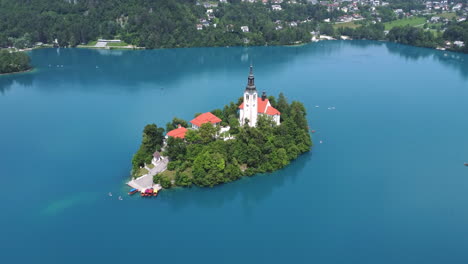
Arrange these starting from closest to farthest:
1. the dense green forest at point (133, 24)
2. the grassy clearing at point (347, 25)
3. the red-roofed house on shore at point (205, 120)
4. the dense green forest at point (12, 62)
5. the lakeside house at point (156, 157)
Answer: the lakeside house at point (156, 157) → the red-roofed house on shore at point (205, 120) → the dense green forest at point (12, 62) → the dense green forest at point (133, 24) → the grassy clearing at point (347, 25)

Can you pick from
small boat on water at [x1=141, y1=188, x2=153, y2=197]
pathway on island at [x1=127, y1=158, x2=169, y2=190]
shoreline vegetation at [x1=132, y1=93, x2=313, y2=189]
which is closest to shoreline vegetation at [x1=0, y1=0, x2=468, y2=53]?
shoreline vegetation at [x1=132, y1=93, x2=313, y2=189]

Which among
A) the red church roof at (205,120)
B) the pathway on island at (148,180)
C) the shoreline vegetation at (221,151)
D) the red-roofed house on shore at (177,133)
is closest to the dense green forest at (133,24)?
the red church roof at (205,120)

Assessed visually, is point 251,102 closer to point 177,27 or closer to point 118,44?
point 177,27

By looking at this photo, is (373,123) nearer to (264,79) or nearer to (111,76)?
(264,79)

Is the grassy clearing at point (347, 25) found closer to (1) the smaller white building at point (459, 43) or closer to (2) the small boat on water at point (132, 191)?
(1) the smaller white building at point (459, 43)

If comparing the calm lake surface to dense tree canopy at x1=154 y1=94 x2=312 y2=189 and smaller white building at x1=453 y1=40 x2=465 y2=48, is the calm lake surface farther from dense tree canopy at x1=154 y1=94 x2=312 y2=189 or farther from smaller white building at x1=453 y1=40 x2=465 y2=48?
smaller white building at x1=453 y1=40 x2=465 y2=48

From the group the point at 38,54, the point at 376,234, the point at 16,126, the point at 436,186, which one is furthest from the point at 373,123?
the point at 38,54

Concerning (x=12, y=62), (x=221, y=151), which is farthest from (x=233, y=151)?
(x=12, y=62)
